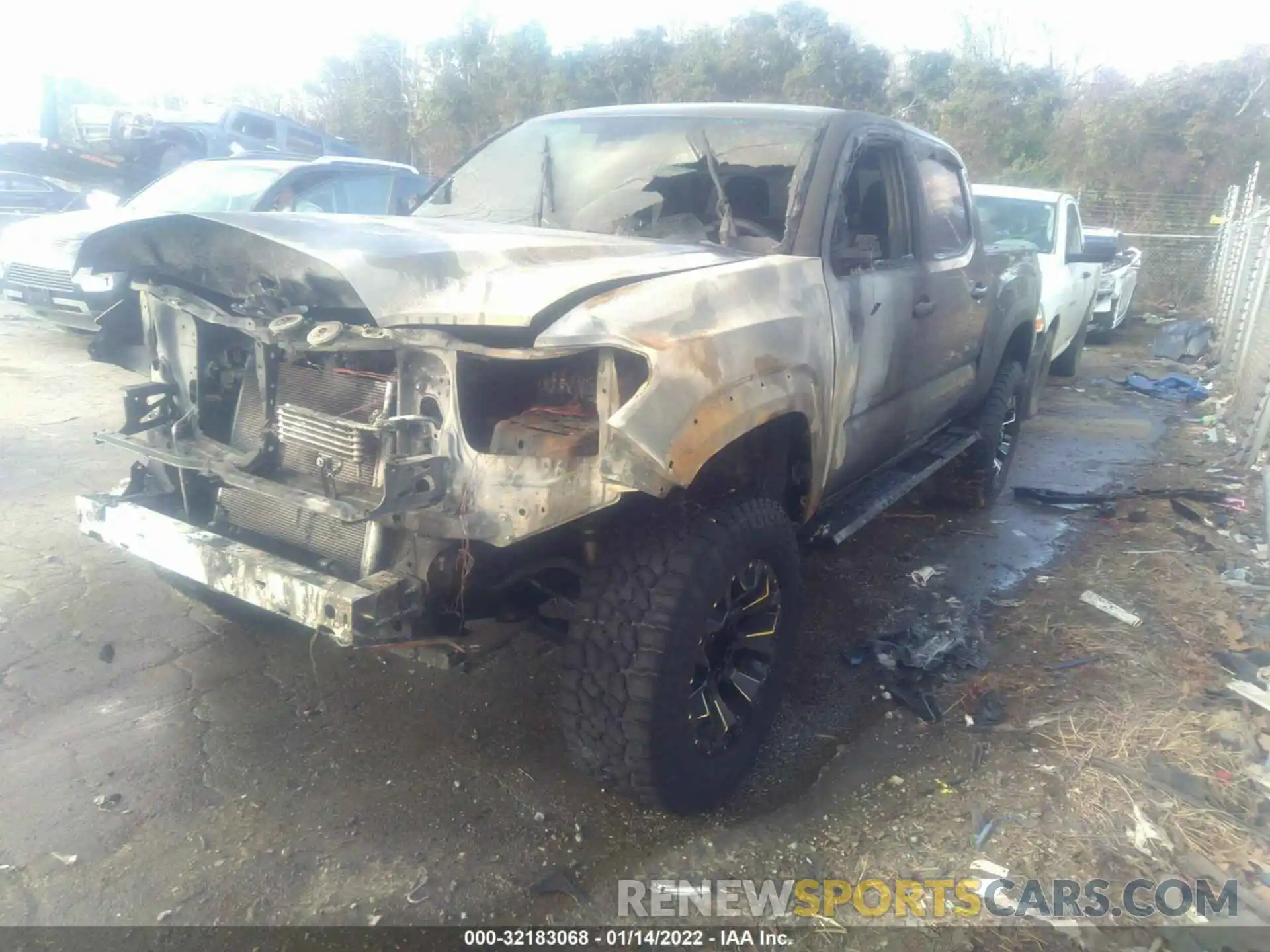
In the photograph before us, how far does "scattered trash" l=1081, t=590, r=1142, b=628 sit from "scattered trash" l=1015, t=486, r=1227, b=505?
149 centimetres

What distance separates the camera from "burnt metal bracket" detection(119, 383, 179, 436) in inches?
114

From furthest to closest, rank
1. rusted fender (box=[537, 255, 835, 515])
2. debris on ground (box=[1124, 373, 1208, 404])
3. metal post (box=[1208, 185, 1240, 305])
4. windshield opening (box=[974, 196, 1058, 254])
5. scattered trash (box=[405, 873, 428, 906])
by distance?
1. metal post (box=[1208, 185, 1240, 305])
2. debris on ground (box=[1124, 373, 1208, 404])
3. windshield opening (box=[974, 196, 1058, 254])
4. scattered trash (box=[405, 873, 428, 906])
5. rusted fender (box=[537, 255, 835, 515])

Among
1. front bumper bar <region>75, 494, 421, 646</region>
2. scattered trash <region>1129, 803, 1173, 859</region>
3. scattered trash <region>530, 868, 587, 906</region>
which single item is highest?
front bumper bar <region>75, 494, 421, 646</region>

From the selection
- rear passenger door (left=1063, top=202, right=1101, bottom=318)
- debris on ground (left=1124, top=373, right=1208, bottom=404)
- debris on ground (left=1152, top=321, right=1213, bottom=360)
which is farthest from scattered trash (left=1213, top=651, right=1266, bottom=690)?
debris on ground (left=1152, top=321, right=1213, bottom=360)

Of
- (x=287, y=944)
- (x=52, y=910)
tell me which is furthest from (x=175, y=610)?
(x=287, y=944)

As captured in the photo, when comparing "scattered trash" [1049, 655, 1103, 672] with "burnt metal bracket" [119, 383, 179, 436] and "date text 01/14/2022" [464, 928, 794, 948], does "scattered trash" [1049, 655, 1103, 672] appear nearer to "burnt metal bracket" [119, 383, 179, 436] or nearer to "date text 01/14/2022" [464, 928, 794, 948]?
"date text 01/14/2022" [464, 928, 794, 948]

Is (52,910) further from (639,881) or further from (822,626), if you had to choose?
(822,626)

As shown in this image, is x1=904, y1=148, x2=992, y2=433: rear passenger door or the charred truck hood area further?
x1=904, y1=148, x2=992, y2=433: rear passenger door

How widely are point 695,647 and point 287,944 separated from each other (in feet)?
4.04

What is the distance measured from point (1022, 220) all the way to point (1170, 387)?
2.73m

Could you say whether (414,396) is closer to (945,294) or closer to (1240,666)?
(945,294)

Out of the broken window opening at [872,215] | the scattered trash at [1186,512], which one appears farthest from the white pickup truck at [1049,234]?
the broken window opening at [872,215]

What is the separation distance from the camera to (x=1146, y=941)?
234cm

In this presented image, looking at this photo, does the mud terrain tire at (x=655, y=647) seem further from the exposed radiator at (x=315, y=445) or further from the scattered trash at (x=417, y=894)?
the exposed radiator at (x=315, y=445)
